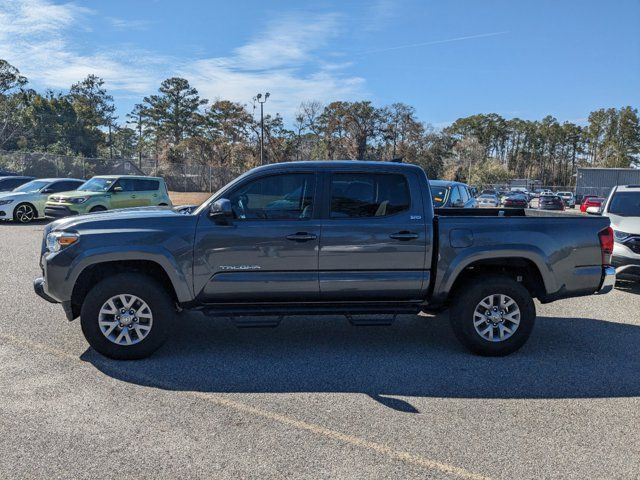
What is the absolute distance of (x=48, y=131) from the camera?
64.8 meters

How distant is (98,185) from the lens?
17.1 meters

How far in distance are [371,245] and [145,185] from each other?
45.6 ft

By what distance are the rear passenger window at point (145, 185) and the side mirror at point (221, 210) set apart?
43.0ft

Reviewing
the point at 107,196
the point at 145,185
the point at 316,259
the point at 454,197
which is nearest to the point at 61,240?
the point at 316,259

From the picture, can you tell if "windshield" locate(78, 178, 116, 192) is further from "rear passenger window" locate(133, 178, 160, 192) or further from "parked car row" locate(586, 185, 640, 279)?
"parked car row" locate(586, 185, 640, 279)

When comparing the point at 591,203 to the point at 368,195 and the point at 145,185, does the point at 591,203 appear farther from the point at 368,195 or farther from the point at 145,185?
the point at 368,195

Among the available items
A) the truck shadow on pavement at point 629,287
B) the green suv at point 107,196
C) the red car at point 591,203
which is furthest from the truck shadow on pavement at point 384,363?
the red car at point 591,203

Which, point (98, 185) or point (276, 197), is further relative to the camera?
point (98, 185)

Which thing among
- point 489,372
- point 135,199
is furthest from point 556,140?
point 489,372

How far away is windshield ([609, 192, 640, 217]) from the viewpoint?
941 cm

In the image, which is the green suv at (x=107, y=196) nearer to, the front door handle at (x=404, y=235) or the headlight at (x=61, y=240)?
the headlight at (x=61, y=240)

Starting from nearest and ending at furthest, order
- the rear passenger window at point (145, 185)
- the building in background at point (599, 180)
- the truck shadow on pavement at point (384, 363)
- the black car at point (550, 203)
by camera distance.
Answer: the truck shadow on pavement at point (384, 363) < the rear passenger window at point (145, 185) < the black car at point (550, 203) < the building in background at point (599, 180)

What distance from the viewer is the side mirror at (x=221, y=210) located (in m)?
4.87

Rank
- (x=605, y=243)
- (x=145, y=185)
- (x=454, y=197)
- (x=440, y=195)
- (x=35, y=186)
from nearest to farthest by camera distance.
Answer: (x=605, y=243)
(x=440, y=195)
(x=454, y=197)
(x=145, y=185)
(x=35, y=186)
